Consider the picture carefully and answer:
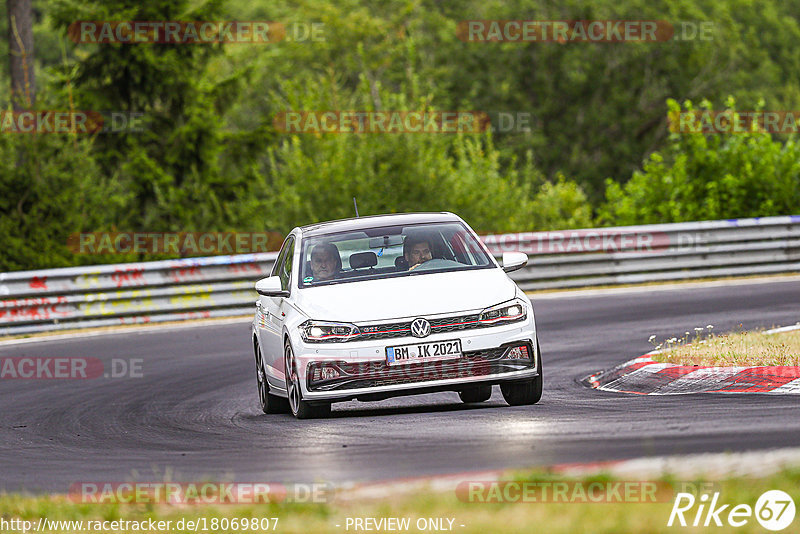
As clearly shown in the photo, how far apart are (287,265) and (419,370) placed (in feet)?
7.99

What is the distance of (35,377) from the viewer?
15.1m

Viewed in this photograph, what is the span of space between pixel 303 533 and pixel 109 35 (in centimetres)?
2870

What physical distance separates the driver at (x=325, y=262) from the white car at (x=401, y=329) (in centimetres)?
1

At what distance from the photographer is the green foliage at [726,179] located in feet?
84.1

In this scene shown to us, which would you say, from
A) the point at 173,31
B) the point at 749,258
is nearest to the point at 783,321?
the point at 749,258

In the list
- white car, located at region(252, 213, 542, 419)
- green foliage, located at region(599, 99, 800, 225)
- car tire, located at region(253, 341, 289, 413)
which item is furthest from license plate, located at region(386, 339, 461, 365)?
green foliage, located at region(599, 99, 800, 225)

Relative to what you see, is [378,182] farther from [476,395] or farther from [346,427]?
[346,427]

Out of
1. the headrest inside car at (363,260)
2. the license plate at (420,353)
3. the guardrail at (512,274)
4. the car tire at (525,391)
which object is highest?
the headrest inside car at (363,260)

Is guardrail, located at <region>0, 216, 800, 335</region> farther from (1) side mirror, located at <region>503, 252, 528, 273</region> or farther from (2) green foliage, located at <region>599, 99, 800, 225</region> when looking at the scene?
(1) side mirror, located at <region>503, 252, 528, 273</region>

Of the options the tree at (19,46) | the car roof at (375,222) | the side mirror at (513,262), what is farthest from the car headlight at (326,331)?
the tree at (19,46)

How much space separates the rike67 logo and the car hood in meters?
4.37

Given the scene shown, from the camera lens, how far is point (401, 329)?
9609mm

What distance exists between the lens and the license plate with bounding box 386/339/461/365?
31.4 feet

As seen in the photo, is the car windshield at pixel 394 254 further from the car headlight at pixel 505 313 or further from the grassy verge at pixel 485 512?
the grassy verge at pixel 485 512
